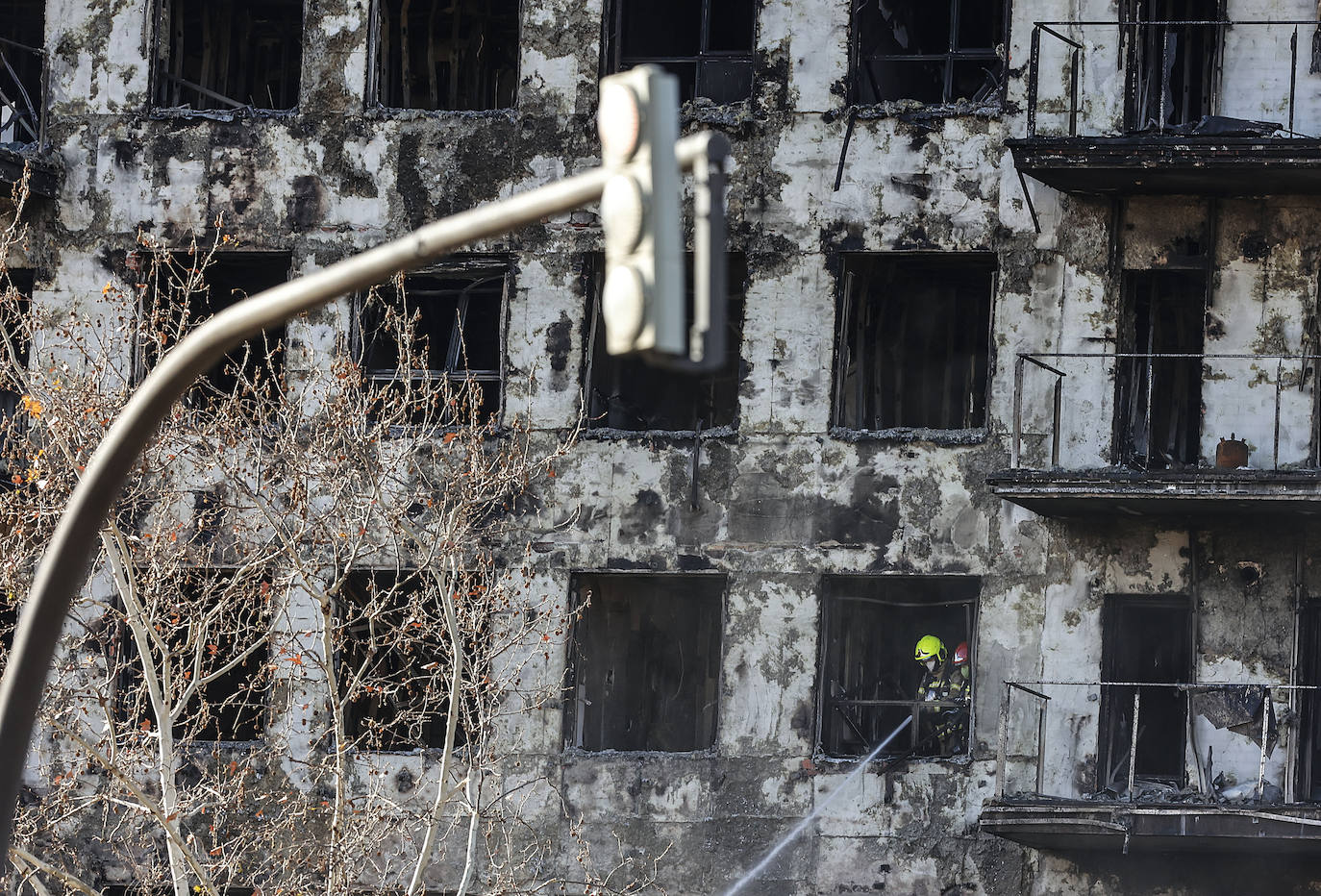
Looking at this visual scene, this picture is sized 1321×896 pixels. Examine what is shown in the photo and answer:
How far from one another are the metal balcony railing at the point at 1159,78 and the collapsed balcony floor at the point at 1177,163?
1.64 feet

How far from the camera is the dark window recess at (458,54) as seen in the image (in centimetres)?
2141

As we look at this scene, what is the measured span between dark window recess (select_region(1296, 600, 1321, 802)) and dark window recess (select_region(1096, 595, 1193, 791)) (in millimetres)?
1005

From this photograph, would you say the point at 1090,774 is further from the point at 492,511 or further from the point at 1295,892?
the point at 492,511

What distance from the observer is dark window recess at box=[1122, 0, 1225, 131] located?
1895 centimetres

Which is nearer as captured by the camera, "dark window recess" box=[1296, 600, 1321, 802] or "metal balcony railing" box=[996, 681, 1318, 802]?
"metal balcony railing" box=[996, 681, 1318, 802]

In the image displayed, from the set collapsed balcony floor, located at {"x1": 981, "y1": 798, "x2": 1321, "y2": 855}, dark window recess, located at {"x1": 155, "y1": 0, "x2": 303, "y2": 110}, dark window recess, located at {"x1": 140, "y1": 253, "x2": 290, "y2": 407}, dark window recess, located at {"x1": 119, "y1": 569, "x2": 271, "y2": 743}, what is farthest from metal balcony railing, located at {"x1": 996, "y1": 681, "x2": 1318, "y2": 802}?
dark window recess, located at {"x1": 155, "y1": 0, "x2": 303, "y2": 110}

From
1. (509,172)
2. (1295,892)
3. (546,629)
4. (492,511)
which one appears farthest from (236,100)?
(1295,892)

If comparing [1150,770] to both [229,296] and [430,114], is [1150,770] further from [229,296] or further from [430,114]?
[229,296]

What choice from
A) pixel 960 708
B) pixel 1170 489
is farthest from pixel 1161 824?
pixel 1170 489

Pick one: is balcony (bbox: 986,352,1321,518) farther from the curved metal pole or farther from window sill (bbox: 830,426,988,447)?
the curved metal pole

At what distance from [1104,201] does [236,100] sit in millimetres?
9356

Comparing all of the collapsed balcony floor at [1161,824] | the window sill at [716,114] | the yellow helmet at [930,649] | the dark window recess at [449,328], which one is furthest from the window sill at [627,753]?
the window sill at [716,114]

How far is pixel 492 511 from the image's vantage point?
19.9m

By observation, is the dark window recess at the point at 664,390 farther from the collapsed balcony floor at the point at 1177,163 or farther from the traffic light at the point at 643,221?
the traffic light at the point at 643,221
